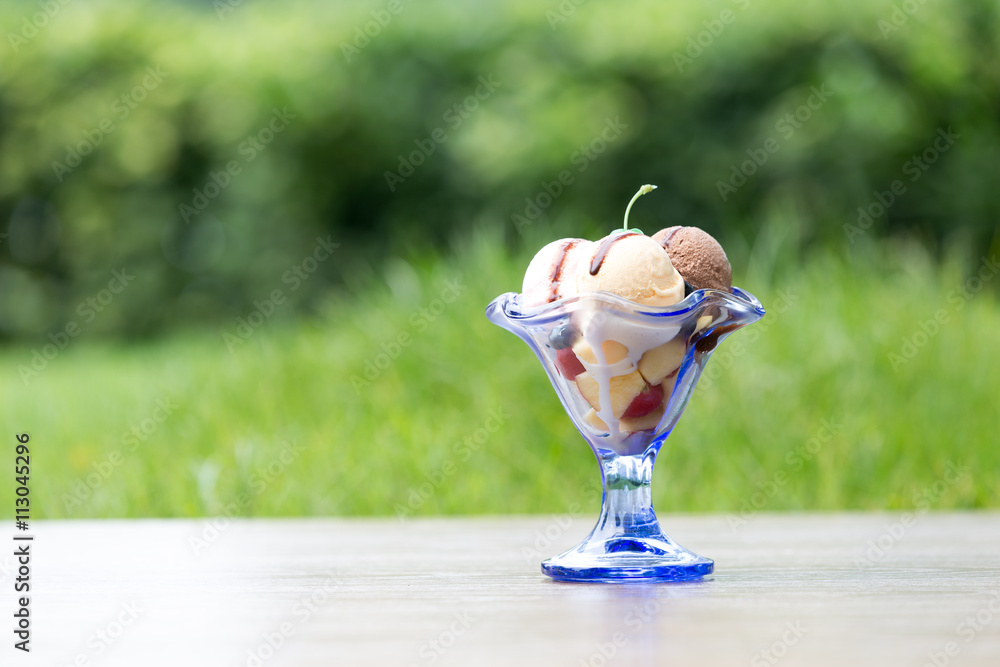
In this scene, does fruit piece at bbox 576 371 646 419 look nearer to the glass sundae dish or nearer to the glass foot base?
the glass sundae dish

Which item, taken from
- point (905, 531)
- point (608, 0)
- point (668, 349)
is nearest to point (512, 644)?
point (668, 349)

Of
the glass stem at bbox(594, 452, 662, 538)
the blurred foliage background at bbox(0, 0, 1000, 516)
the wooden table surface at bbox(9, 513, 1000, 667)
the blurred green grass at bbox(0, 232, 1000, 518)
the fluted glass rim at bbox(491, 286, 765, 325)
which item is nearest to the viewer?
the wooden table surface at bbox(9, 513, 1000, 667)

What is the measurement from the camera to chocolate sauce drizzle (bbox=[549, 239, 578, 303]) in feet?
2.99

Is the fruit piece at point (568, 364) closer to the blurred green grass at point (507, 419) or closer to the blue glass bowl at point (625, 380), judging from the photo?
the blue glass bowl at point (625, 380)

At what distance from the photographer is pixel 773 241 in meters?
3.12

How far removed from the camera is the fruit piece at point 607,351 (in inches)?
33.9

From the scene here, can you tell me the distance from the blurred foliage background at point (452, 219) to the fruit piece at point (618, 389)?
57.1 inches

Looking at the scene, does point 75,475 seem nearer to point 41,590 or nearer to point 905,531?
point 41,590

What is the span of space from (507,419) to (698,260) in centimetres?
167

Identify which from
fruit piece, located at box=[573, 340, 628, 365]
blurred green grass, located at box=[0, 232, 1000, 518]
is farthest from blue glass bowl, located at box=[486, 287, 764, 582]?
blurred green grass, located at box=[0, 232, 1000, 518]

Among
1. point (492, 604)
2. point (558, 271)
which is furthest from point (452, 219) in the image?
point (492, 604)

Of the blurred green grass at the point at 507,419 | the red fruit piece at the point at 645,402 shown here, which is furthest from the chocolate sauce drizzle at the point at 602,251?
the blurred green grass at the point at 507,419

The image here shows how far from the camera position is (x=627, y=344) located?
86 centimetres

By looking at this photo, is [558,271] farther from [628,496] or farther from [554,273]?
[628,496]
